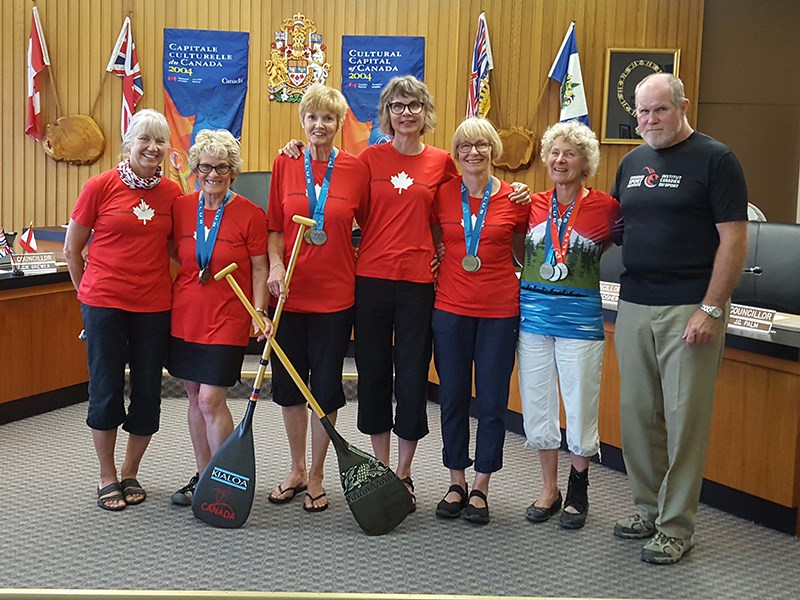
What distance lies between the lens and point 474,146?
11.1 ft

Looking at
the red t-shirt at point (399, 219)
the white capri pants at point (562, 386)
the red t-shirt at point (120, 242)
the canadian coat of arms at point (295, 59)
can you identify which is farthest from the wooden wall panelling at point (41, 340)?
the canadian coat of arms at point (295, 59)

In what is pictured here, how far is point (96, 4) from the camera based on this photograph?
7133 millimetres

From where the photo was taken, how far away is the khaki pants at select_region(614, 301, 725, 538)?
310 cm

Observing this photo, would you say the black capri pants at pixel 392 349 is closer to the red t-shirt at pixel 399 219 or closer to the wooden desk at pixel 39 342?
the red t-shirt at pixel 399 219

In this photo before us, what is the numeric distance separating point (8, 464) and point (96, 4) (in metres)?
4.25

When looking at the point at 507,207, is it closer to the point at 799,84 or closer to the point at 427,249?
the point at 427,249

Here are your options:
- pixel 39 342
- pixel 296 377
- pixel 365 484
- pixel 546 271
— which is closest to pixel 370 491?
pixel 365 484

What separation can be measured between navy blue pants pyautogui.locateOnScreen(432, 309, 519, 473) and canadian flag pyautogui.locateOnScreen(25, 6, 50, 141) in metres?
4.82

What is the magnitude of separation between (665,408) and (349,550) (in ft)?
3.90

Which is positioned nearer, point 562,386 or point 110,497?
point 562,386

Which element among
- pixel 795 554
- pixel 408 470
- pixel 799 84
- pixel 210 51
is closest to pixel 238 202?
pixel 408 470

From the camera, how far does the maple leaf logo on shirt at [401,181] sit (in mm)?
3430

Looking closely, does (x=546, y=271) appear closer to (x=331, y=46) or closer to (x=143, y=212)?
(x=143, y=212)

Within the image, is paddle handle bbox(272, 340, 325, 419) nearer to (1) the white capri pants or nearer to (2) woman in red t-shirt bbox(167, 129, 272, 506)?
(2) woman in red t-shirt bbox(167, 129, 272, 506)
